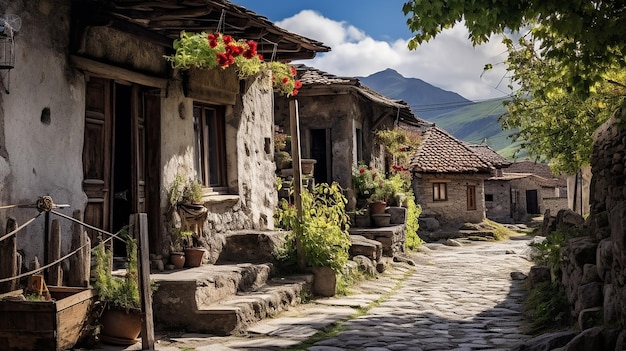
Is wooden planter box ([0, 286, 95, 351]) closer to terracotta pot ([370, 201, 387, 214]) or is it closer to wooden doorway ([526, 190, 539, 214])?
terracotta pot ([370, 201, 387, 214])

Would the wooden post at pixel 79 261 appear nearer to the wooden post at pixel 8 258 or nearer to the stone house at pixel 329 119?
the wooden post at pixel 8 258

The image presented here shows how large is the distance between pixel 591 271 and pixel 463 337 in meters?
1.47

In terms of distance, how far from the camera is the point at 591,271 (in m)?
6.54

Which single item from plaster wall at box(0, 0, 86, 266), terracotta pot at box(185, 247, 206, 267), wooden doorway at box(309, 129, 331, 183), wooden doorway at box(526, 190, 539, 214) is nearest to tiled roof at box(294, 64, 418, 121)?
wooden doorway at box(309, 129, 331, 183)

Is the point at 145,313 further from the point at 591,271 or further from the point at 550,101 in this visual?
the point at 550,101

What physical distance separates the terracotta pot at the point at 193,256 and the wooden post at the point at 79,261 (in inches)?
93.7

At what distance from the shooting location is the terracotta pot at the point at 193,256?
8.47 meters

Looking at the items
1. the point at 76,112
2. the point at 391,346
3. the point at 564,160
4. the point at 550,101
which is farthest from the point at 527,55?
the point at 76,112

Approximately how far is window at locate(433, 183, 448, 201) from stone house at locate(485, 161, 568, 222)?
31.1 ft

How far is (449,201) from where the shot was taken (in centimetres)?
2586

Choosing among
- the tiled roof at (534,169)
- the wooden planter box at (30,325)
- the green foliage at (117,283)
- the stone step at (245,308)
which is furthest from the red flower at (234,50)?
the tiled roof at (534,169)

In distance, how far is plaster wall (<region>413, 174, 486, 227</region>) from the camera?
2575cm

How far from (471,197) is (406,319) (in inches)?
741

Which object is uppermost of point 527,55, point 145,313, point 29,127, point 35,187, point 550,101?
point 527,55
